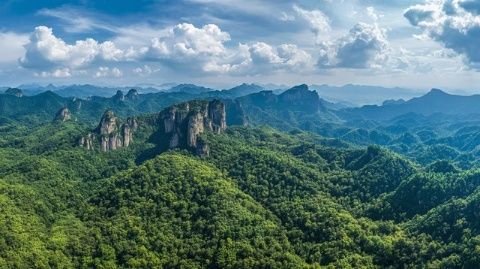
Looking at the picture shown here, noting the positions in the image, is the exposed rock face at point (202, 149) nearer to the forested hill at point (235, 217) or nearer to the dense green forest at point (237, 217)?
the dense green forest at point (237, 217)

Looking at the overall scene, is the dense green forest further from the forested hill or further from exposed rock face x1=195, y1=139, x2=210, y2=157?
exposed rock face x1=195, y1=139, x2=210, y2=157

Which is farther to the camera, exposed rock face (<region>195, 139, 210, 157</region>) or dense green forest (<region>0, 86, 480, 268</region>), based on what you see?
exposed rock face (<region>195, 139, 210, 157</region>)

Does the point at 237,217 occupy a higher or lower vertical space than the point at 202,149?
lower

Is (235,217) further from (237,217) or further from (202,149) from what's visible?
(202,149)

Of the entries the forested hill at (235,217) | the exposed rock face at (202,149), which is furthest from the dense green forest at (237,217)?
the exposed rock face at (202,149)

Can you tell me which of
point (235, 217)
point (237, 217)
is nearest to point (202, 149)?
point (237, 217)

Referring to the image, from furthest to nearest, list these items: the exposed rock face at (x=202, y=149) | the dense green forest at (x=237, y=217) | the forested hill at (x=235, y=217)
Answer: the exposed rock face at (x=202, y=149), the forested hill at (x=235, y=217), the dense green forest at (x=237, y=217)

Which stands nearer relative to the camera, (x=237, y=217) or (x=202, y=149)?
(x=237, y=217)

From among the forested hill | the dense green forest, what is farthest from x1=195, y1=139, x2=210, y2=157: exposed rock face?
the forested hill

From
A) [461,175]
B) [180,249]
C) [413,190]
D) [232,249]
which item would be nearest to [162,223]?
[180,249]

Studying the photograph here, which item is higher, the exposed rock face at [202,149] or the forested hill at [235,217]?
the exposed rock face at [202,149]

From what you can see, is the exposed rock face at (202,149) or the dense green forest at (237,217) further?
the exposed rock face at (202,149)

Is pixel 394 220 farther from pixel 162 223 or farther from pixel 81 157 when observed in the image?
pixel 81 157
